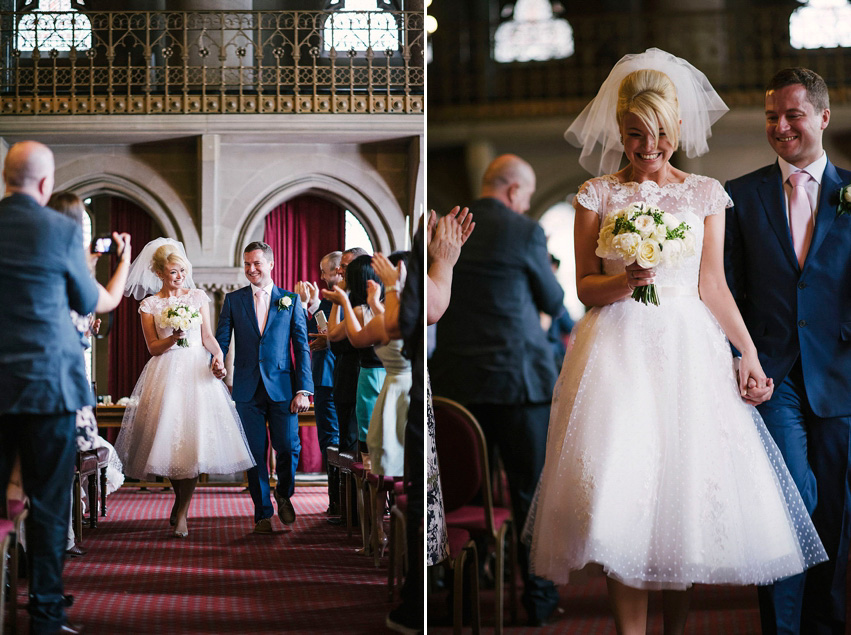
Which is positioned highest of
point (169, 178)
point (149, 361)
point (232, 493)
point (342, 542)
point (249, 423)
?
point (169, 178)

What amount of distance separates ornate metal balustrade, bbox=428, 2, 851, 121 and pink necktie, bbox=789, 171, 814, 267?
0.23 meters

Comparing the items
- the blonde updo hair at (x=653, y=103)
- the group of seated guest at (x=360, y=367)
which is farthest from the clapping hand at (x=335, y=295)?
the blonde updo hair at (x=653, y=103)

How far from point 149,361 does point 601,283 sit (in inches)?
43.0

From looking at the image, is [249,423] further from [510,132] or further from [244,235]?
[510,132]

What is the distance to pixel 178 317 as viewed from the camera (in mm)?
1971

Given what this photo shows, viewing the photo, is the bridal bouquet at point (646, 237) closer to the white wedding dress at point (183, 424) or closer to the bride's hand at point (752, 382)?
the bride's hand at point (752, 382)

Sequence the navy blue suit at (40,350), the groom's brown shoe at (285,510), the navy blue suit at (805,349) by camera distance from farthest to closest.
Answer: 1. the navy blue suit at (805,349)
2. the groom's brown shoe at (285,510)
3. the navy blue suit at (40,350)

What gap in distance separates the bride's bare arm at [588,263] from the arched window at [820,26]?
0.75 meters

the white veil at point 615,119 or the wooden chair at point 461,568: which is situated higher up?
the white veil at point 615,119

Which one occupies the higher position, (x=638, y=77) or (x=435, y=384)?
(x=638, y=77)

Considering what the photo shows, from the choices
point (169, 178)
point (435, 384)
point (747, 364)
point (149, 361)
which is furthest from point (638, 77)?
point (149, 361)

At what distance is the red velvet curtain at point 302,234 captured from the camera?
6.49 feet

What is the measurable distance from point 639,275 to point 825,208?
582 millimetres

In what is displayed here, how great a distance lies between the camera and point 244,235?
1.97 meters
